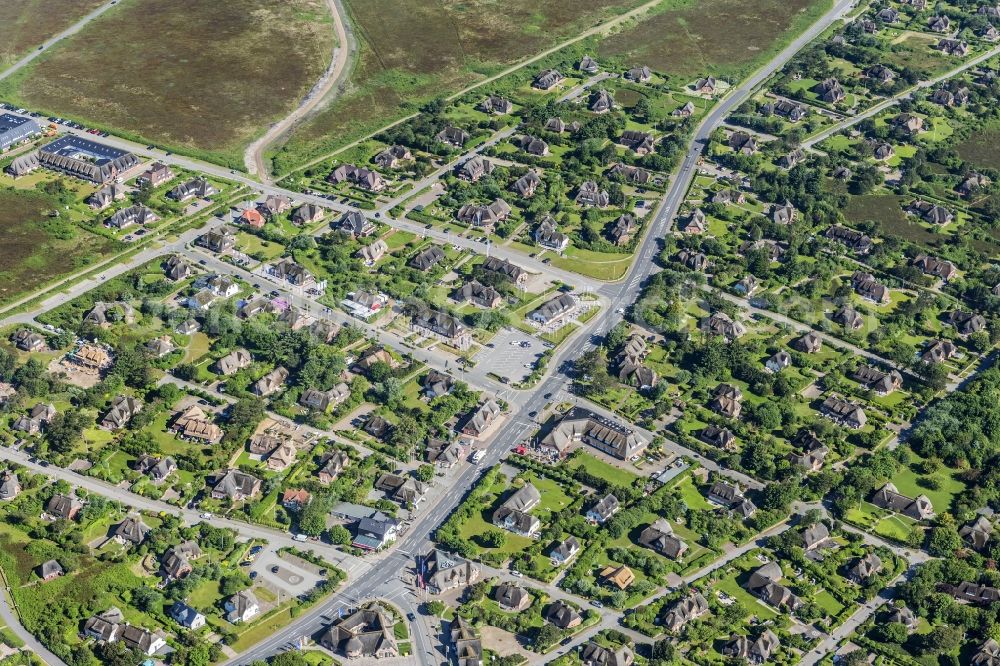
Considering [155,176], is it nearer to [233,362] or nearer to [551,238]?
[233,362]

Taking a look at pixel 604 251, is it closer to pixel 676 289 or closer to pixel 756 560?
pixel 676 289

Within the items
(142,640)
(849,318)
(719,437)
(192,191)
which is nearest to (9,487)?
(142,640)

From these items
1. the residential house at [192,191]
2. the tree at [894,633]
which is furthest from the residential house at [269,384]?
the tree at [894,633]

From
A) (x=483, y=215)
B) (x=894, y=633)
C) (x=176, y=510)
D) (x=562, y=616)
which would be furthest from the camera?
(x=483, y=215)

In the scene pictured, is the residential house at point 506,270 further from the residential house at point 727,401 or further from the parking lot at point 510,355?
the residential house at point 727,401

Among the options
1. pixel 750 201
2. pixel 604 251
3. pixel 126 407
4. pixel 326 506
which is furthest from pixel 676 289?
pixel 126 407
